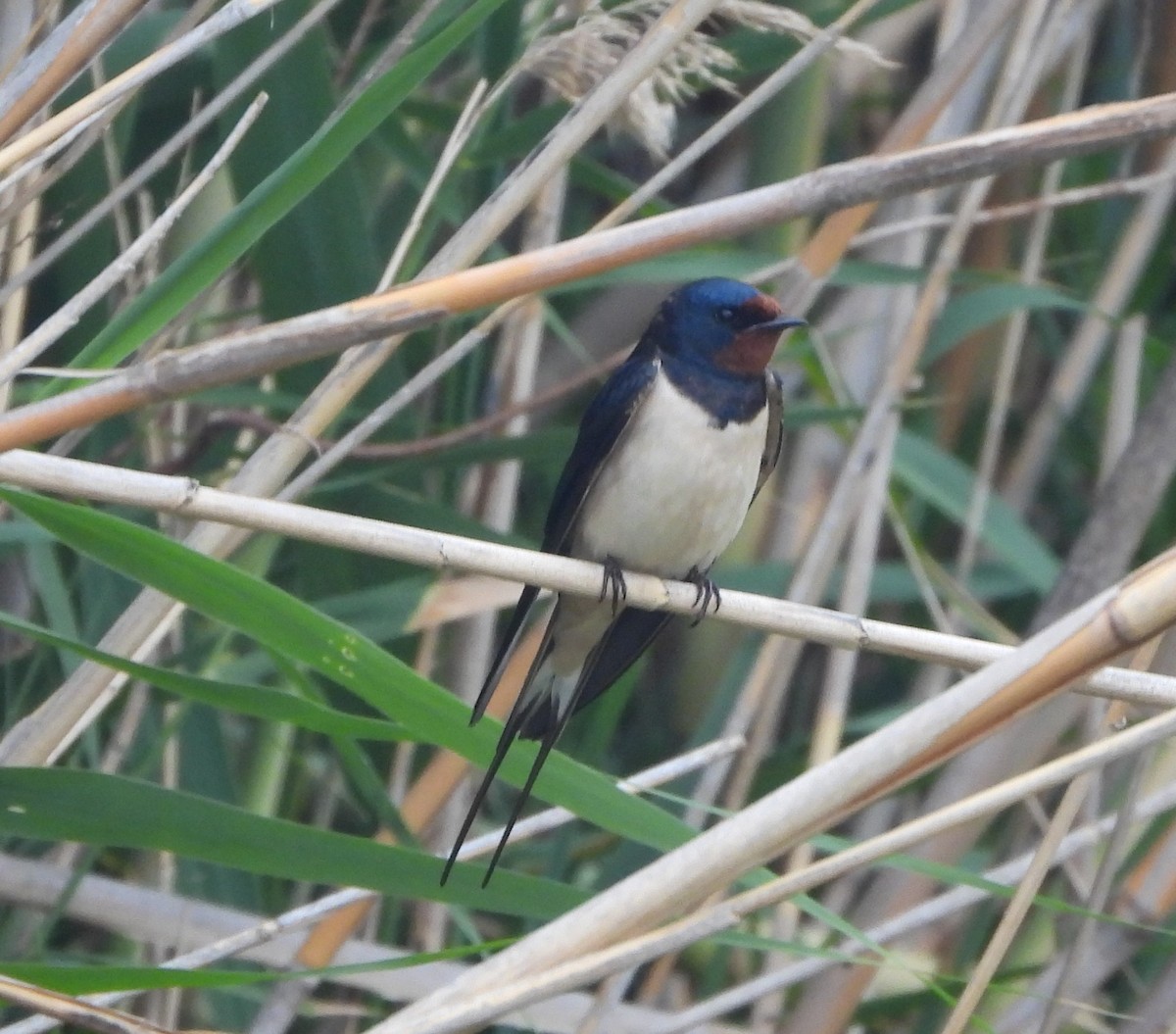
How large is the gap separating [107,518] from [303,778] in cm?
83

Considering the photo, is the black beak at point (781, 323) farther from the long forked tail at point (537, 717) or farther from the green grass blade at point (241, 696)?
the green grass blade at point (241, 696)

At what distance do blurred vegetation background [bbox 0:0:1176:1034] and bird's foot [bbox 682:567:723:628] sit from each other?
139 mm

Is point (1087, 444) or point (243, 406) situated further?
point (1087, 444)

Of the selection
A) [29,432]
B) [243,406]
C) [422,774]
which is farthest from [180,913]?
[29,432]

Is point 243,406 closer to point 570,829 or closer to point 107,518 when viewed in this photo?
point 570,829

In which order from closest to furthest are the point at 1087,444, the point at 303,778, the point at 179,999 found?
the point at 179,999
the point at 303,778
the point at 1087,444

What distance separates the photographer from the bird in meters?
1.50

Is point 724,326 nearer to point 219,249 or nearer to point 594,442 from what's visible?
point 594,442

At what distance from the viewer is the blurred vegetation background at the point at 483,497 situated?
1.07 metres

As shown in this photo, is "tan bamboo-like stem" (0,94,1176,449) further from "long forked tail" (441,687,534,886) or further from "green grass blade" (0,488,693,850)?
"long forked tail" (441,687,534,886)

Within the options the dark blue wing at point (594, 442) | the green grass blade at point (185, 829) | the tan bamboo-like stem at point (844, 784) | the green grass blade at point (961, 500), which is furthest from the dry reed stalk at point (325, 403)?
the green grass blade at point (961, 500)

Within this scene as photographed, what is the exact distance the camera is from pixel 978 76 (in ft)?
6.52

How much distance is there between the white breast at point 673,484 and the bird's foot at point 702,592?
0.07 feet

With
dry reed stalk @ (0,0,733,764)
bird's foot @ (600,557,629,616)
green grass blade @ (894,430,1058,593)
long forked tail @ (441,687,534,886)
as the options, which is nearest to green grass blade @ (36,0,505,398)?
dry reed stalk @ (0,0,733,764)
